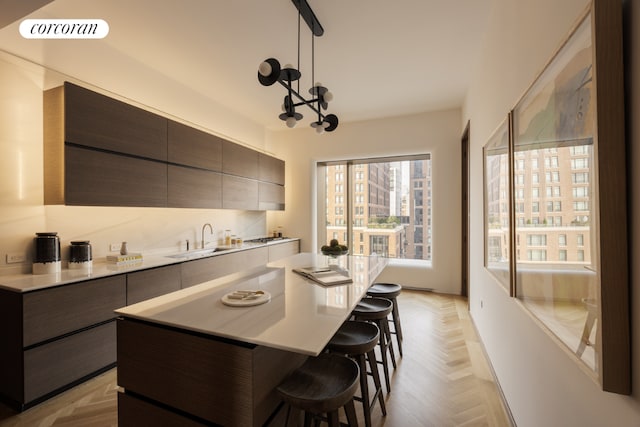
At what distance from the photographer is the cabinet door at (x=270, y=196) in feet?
16.5

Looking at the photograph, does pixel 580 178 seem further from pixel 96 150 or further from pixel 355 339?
pixel 96 150

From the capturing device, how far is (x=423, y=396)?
2.13 m

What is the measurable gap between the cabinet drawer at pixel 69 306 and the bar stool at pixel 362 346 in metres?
1.96

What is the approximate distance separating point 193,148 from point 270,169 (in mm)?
1823

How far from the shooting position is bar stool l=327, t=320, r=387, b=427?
5.50ft

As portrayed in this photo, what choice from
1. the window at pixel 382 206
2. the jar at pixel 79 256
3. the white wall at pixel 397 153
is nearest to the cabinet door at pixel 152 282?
the jar at pixel 79 256

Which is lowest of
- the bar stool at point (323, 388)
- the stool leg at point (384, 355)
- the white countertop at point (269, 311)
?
the stool leg at point (384, 355)

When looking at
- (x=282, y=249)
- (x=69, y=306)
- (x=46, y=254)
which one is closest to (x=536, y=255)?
(x=69, y=306)

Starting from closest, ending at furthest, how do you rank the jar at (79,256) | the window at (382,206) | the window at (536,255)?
the window at (536,255)
the jar at (79,256)
the window at (382,206)

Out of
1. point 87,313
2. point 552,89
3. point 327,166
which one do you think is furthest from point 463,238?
point 87,313

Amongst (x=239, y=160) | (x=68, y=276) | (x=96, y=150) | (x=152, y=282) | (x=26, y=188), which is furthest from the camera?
(x=239, y=160)

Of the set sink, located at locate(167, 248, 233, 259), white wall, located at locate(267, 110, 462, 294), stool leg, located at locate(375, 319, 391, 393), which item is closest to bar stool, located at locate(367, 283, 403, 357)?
stool leg, located at locate(375, 319, 391, 393)

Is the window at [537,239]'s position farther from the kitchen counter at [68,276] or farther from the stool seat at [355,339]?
the kitchen counter at [68,276]

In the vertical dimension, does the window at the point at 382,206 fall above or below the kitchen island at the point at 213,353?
above
